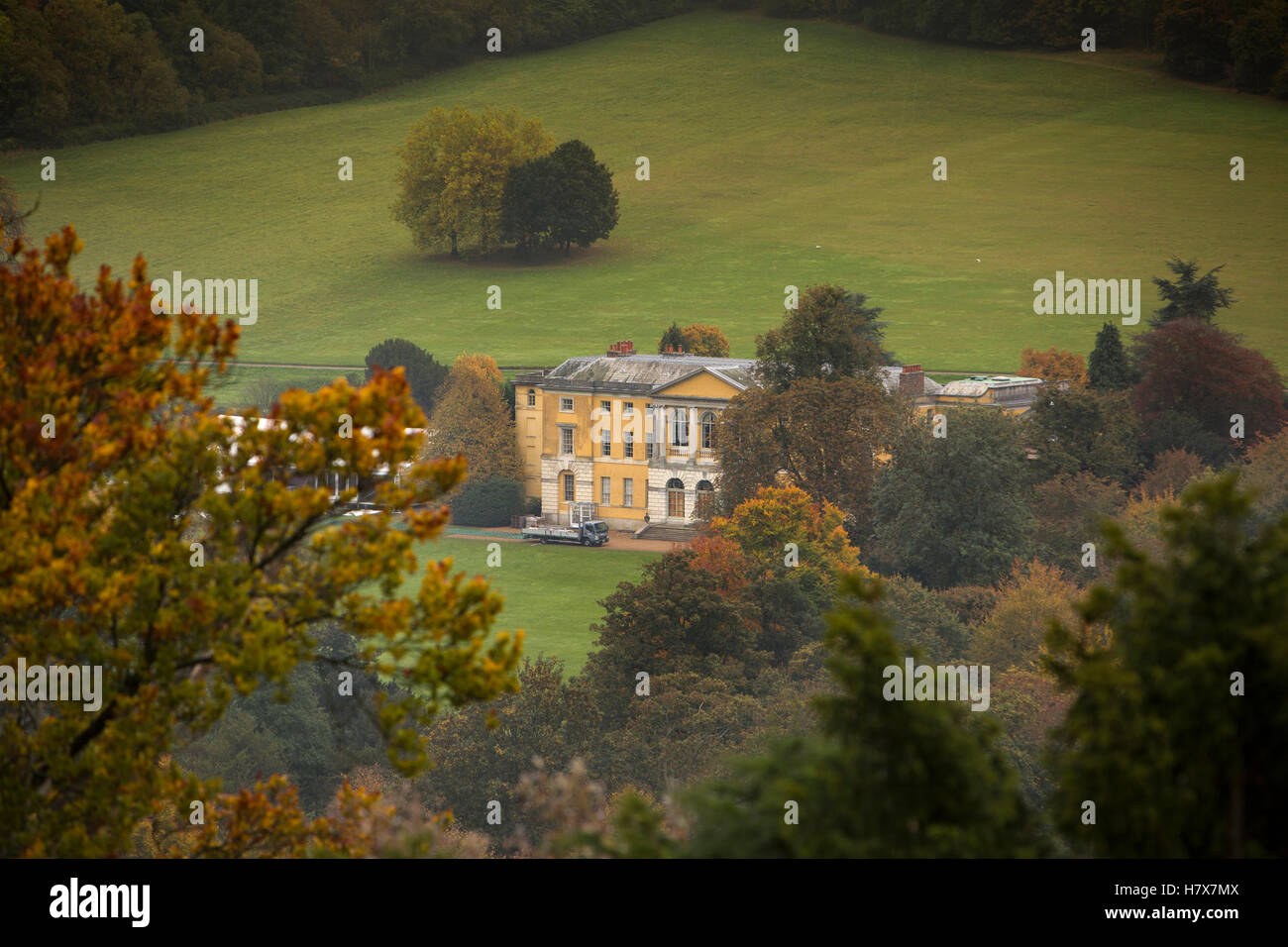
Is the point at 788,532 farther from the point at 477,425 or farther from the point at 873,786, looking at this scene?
the point at 873,786

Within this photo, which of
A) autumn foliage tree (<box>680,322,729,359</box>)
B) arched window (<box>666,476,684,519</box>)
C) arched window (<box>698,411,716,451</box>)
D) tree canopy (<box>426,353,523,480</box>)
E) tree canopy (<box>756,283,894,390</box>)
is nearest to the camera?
tree canopy (<box>756,283,894,390</box>)

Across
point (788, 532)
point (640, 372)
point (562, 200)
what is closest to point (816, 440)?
point (788, 532)

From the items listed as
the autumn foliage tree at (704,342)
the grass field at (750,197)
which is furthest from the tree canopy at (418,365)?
the autumn foliage tree at (704,342)

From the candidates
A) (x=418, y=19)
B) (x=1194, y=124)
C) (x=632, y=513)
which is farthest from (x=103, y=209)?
(x=1194, y=124)

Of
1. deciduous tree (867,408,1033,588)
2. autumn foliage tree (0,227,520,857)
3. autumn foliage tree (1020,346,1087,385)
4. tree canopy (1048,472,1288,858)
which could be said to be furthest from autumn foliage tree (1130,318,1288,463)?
tree canopy (1048,472,1288,858)

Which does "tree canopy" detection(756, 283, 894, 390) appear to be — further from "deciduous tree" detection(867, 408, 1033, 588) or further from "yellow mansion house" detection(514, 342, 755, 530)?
"yellow mansion house" detection(514, 342, 755, 530)
